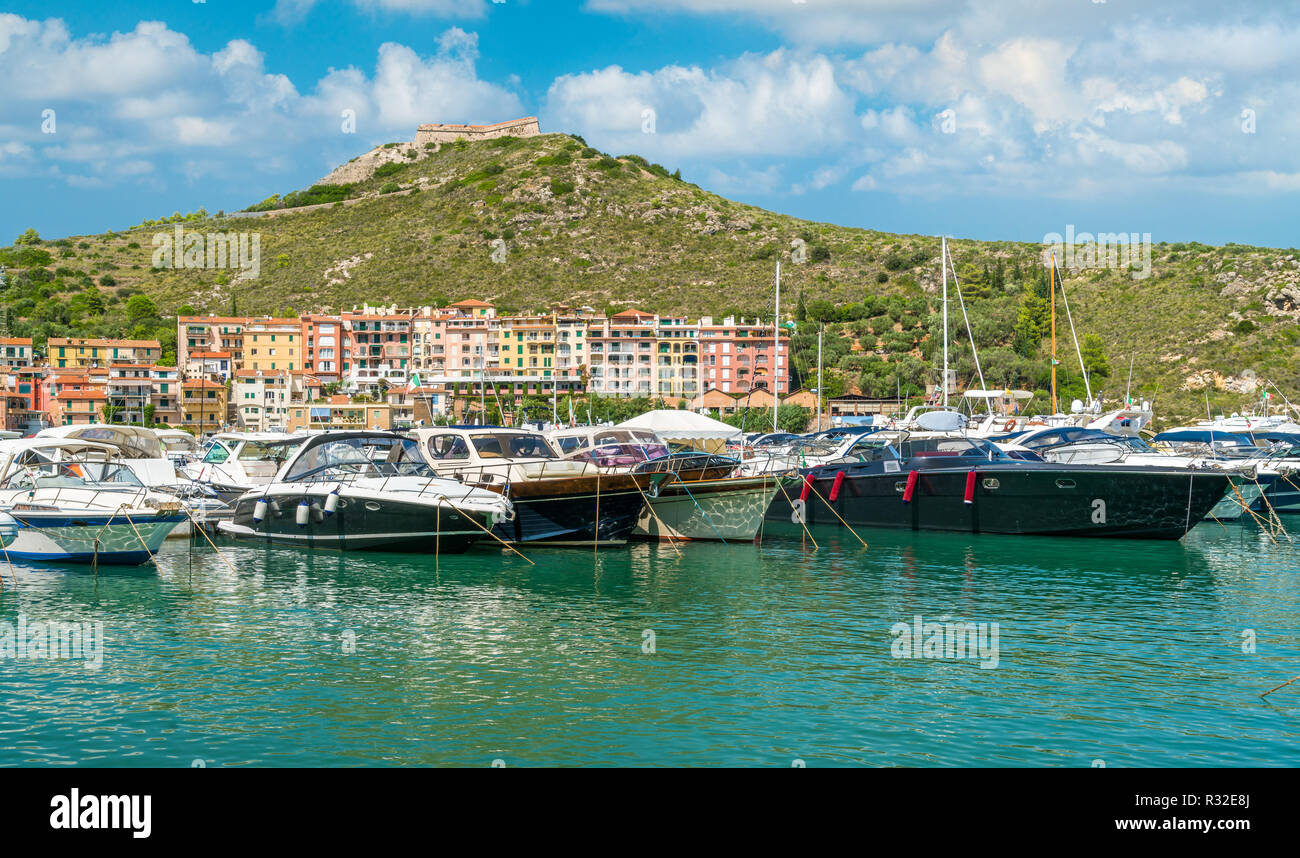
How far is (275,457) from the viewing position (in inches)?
1172

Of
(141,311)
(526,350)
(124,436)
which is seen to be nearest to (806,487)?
(124,436)

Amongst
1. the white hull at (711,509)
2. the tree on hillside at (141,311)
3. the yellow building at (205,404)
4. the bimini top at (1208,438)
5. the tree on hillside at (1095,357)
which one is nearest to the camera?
the white hull at (711,509)

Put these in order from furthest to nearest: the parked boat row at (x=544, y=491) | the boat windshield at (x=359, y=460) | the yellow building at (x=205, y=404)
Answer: the yellow building at (x=205, y=404) → the boat windshield at (x=359, y=460) → the parked boat row at (x=544, y=491)

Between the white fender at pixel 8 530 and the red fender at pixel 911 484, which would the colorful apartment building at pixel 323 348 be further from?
the white fender at pixel 8 530

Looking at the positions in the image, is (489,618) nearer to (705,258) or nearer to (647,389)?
(647,389)

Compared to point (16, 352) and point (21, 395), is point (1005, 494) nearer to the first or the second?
point (21, 395)

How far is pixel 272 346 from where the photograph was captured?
130500mm

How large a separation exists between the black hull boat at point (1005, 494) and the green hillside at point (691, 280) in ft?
181

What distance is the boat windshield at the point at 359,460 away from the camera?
24219mm

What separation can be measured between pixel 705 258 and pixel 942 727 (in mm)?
147375

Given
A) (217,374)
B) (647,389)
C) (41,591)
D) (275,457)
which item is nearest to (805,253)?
(647,389)

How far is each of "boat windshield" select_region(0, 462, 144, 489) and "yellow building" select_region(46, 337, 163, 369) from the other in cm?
10418

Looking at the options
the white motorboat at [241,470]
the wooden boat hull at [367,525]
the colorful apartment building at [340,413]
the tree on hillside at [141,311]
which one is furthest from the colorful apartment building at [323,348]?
the wooden boat hull at [367,525]

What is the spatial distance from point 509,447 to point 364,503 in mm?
3852
